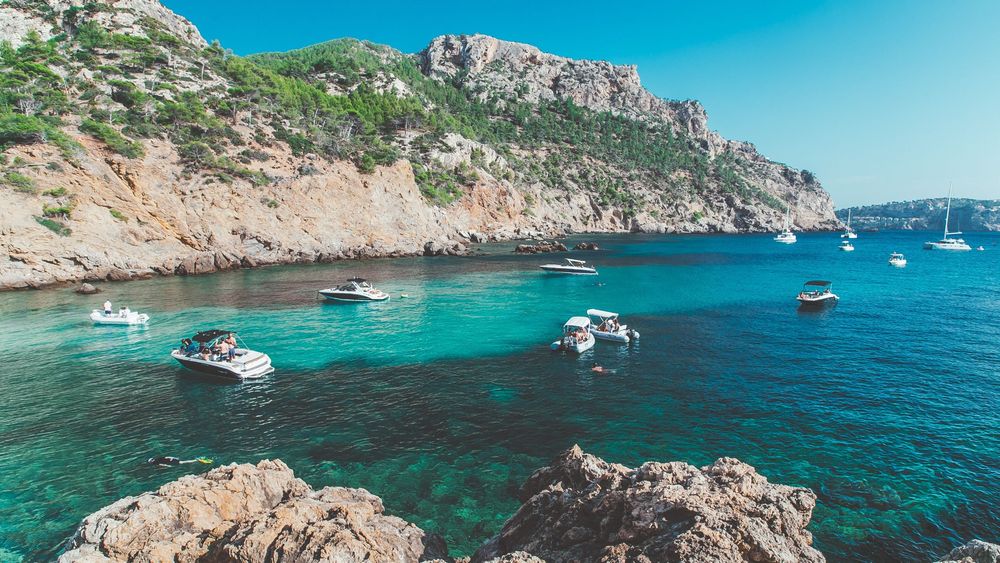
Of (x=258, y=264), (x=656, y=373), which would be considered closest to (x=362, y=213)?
(x=258, y=264)

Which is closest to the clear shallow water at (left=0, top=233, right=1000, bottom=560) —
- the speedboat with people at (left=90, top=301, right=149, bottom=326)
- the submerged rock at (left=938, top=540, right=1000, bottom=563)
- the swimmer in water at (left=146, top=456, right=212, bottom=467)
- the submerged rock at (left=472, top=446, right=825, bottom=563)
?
the swimmer in water at (left=146, top=456, right=212, bottom=467)

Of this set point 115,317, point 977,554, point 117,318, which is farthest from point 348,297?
point 977,554

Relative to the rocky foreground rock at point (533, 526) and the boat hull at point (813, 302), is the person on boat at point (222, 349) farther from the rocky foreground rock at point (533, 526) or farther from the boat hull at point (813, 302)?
the boat hull at point (813, 302)

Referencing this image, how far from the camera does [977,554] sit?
7.18 meters

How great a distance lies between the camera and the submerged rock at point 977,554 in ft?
22.8

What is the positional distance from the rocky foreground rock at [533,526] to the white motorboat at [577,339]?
18323 millimetres

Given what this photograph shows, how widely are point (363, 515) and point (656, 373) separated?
64.3ft

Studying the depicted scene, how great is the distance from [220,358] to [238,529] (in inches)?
749

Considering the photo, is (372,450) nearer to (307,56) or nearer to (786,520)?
(786,520)

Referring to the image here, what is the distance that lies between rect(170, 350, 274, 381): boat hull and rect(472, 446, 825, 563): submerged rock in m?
19.7

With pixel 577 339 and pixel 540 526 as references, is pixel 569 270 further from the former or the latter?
pixel 540 526

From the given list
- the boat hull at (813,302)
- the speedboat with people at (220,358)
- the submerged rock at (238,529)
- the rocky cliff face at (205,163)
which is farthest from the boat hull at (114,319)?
the boat hull at (813,302)

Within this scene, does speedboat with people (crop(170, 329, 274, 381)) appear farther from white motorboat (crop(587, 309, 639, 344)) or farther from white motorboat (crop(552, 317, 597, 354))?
white motorboat (crop(587, 309, 639, 344))

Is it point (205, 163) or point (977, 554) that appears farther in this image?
point (205, 163)
